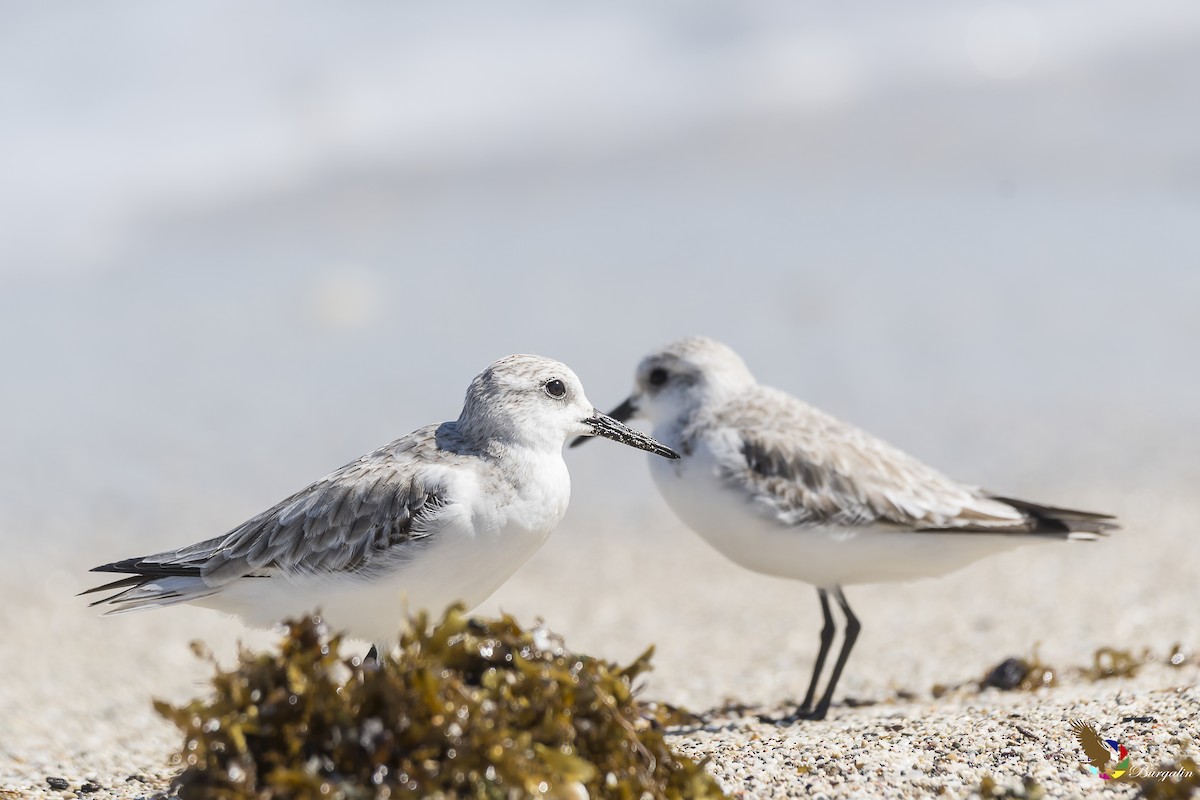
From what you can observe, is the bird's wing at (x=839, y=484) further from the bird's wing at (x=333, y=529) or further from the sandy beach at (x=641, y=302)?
the bird's wing at (x=333, y=529)

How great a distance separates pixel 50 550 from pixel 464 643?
617 centimetres

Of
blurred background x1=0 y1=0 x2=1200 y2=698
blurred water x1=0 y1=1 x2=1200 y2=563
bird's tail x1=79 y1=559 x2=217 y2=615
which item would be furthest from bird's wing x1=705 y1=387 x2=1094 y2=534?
blurred water x1=0 y1=1 x2=1200 y2=563

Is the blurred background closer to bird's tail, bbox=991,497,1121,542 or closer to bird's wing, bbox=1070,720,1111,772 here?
bird's tail, bbox=991,497,1121,542

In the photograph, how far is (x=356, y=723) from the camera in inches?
123

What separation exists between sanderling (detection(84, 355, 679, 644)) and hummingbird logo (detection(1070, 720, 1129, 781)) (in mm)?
1793

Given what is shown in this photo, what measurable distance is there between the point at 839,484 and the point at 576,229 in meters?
8.17

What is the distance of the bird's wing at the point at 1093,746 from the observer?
3776mm

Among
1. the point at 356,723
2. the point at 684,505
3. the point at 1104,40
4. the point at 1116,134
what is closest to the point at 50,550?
the point at 684,505

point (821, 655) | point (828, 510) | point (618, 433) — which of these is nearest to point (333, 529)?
point (618, 433)

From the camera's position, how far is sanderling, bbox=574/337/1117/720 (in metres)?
5.62

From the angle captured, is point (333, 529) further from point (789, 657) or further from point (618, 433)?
point (789, 657)

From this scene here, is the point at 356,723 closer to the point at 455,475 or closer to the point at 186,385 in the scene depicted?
the point at 455,475

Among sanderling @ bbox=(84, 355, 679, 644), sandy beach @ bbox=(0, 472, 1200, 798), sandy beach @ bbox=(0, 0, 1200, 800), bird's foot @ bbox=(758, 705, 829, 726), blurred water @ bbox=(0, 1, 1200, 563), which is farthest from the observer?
blurred water @ bbox=(0, 1, 1200, 563)

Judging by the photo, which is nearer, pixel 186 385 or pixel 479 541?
pixel 479 541
